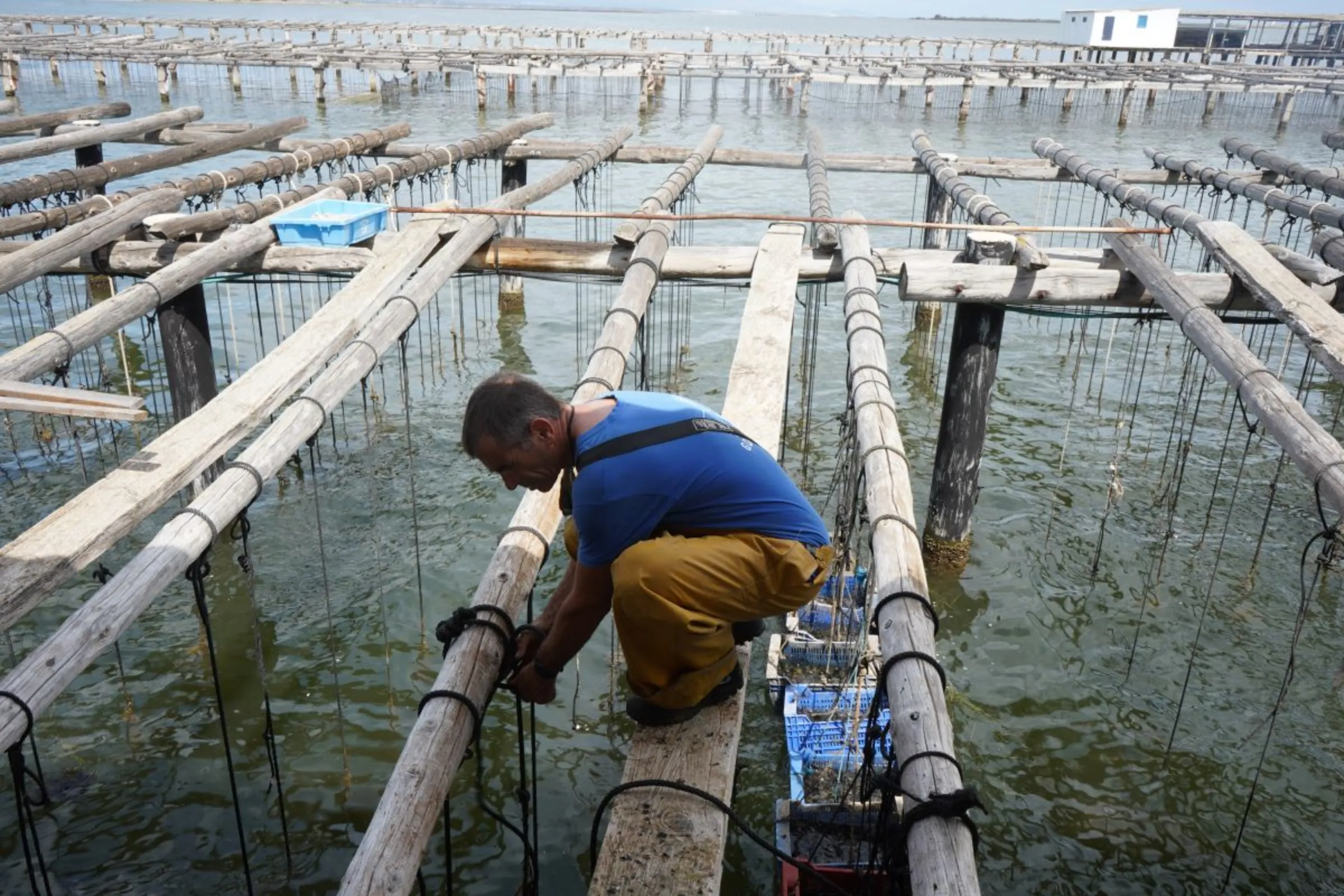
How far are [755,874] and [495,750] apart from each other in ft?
6.59

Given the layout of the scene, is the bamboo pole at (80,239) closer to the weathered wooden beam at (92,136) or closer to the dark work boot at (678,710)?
the weathered wooden beam at (92,136)

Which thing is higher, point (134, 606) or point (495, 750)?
point (134, 606)

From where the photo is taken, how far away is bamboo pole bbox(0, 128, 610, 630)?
3869 mm

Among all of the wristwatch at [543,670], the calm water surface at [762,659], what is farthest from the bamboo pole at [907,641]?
the calm water surface at [762,659]

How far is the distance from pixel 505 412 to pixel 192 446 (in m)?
2.43

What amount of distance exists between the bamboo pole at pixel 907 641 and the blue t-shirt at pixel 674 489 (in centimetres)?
42

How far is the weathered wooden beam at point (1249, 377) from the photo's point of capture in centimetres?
483

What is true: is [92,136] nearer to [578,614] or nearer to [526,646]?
[526,646]

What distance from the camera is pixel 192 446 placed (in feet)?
15.8

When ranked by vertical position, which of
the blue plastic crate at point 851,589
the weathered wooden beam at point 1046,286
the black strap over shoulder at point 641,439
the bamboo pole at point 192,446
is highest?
the black strap over shoulder at point 641,439

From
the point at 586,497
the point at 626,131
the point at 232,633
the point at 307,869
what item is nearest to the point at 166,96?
the point at 626,131

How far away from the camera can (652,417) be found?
127 inches

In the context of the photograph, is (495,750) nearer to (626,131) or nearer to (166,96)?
(626,131)

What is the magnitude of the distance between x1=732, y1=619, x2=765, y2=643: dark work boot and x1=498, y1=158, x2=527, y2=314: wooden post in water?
10129mm
